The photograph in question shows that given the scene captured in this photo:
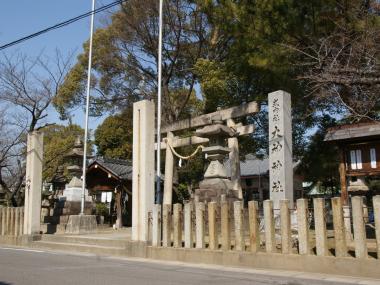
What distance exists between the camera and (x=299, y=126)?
20688 mm

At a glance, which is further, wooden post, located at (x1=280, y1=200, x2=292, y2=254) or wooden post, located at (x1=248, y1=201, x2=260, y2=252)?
wooden post, located at (x1=248, y1=201, x2=260, y2=252)

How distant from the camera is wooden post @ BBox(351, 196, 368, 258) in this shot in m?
A: 7.71

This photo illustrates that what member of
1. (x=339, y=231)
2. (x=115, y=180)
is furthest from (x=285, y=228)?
(x=115, y=180)

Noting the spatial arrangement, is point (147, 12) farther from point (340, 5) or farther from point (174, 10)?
point (340, 5)

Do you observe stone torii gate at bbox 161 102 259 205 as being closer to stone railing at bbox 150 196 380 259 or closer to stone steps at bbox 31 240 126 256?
stone steps at bbox 31 240 126 256

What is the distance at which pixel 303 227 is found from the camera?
8.51 meters

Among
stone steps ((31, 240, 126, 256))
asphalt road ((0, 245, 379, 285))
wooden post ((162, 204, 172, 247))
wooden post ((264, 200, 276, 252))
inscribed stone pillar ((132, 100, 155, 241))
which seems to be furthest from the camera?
stone steps ((31, 240, 126, 256))

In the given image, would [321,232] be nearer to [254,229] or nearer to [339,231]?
[339,231]

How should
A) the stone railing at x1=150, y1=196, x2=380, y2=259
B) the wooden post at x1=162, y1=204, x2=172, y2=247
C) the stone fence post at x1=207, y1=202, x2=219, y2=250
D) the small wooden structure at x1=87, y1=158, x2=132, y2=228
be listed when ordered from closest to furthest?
1. the stone railing at x1=150, y1=196, x2=380, y2=259
2. the stone fence post at x1=207, y1=202, x2=219, y2=250
3. the wooden post at x1=162, y1=204, x2=172, y2=247
4. the small wooden structure at x1=87, y1=158, x2=132, y2=228

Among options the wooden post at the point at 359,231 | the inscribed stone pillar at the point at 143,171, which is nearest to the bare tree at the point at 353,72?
the wooden post at the point at 359,231

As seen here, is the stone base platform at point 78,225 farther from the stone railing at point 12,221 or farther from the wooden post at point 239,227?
the wooden post at point 239,227

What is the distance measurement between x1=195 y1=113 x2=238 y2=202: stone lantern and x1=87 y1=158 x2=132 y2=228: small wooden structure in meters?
9.86

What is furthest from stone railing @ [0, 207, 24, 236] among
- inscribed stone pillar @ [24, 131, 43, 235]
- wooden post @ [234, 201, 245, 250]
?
wooden post @ [234, 201, 245, 250]

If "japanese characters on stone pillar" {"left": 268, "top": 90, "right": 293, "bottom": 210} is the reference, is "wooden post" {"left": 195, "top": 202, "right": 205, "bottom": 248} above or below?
below
